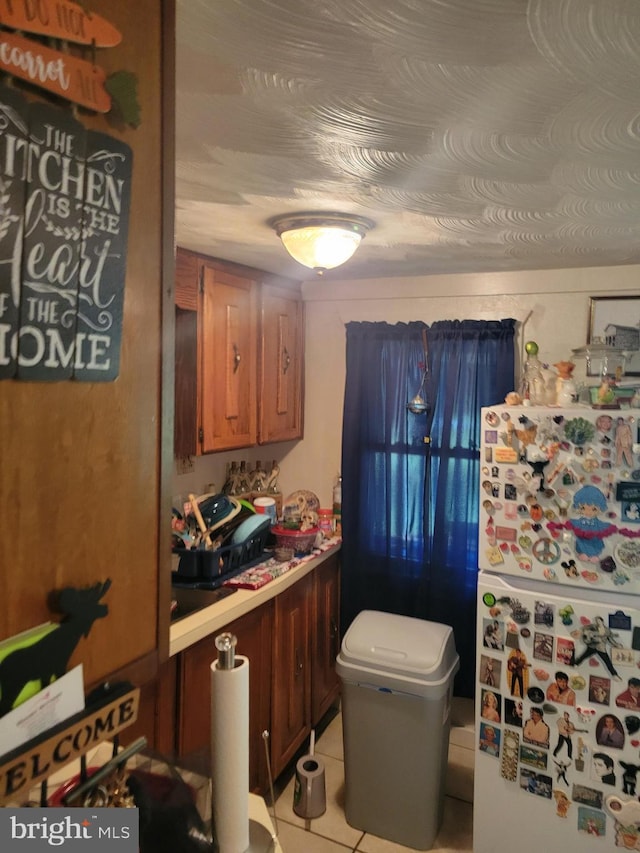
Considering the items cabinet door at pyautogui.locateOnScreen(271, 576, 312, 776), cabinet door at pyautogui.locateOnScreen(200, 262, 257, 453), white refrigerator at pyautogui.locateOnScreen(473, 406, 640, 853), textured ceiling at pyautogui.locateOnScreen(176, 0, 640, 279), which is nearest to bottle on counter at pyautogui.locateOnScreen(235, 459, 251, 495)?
cabinet door at pyautogui.locateOnScreen(200, 262, 257, 453)

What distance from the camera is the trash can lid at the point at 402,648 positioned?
7.00 ft

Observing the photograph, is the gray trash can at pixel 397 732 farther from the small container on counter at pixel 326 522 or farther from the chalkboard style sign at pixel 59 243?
the chalkboard style sign at pixel 59 243

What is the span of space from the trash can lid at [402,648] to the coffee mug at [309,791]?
1.58ft

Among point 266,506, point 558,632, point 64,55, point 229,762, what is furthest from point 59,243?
point 266,506

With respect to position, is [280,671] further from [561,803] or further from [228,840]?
[228,840]

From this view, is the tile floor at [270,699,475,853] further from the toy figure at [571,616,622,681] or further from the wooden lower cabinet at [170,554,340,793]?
the toy figure at [571,616,622,681]

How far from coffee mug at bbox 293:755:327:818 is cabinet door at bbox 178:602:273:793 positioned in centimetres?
14

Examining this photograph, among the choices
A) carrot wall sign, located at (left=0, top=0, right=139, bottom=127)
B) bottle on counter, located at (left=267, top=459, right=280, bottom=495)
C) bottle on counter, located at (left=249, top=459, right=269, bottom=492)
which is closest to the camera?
carrot wall sign, located at (left=0, top=0, right=139, bottom=127)

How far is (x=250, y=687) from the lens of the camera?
2221mm

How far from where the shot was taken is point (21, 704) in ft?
1.52

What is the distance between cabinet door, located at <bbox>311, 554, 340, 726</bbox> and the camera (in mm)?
2703

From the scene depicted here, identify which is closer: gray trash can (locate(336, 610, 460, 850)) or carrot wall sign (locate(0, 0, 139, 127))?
carrot wall sign (locate(0, 0, 139, 127))

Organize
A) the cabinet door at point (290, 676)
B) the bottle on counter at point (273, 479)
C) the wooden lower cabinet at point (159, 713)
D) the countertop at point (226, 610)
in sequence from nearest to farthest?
the wooden lower cabinet at point (159, 713) → the countertop at point (226, 610) → the cabinet door at point (290, 676) → the bottle on counter at point (273, 479)

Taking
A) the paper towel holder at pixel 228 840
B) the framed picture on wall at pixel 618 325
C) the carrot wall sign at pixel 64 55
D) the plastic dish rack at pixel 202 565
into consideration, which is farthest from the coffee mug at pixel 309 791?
the carrot wall sign at pixel 64 55
